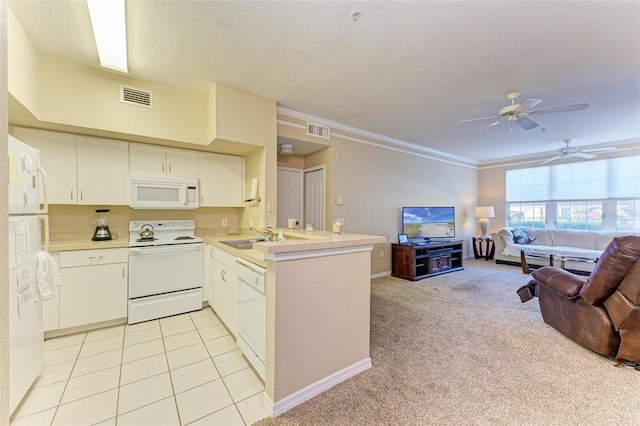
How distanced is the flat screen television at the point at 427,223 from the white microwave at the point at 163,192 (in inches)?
149

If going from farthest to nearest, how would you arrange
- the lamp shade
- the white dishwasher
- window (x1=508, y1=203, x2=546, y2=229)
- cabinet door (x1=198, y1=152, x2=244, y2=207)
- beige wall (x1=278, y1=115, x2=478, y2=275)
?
the lamp shade → window (x1=508, y1=203, x2=546, y2=229) → beige wall (x1=278, y1=115, x2=478, y2=275) → cabinet door (x1=198, y1=152, x2=244, y2=207) → the white dishwasher

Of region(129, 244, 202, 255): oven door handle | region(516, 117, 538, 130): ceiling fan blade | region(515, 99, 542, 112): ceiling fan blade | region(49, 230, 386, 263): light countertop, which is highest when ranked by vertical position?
region(515, 99, 542, 112): ceiling fan blade

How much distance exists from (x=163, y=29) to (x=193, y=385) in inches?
107

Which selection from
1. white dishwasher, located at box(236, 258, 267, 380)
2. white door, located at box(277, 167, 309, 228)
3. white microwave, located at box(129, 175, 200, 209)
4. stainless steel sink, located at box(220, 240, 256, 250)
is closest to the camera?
white dishwasher, located at box(236, 258, 267, 380)

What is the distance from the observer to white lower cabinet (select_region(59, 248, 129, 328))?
7.94 feet

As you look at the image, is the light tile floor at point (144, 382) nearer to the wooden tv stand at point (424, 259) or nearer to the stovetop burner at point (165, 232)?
the stovetop burner at point (165, 232)

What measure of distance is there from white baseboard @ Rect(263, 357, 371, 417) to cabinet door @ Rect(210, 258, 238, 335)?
0.90 meters

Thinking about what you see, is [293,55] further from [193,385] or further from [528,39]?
[193,385]

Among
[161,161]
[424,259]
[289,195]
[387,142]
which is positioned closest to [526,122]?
[387,142]

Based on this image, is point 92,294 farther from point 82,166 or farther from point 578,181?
point 578,181

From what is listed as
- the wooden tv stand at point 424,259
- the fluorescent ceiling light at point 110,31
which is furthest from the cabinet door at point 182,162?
the wooden tv stand at point 424,259

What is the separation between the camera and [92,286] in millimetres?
2531

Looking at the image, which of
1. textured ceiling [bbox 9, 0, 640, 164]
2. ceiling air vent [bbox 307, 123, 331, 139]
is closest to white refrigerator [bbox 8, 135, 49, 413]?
textured ceiling [bbox 9, 0, 640, 164]

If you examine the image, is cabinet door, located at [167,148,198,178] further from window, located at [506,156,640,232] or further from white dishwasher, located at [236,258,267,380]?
window, located at [506,156,640,232]
